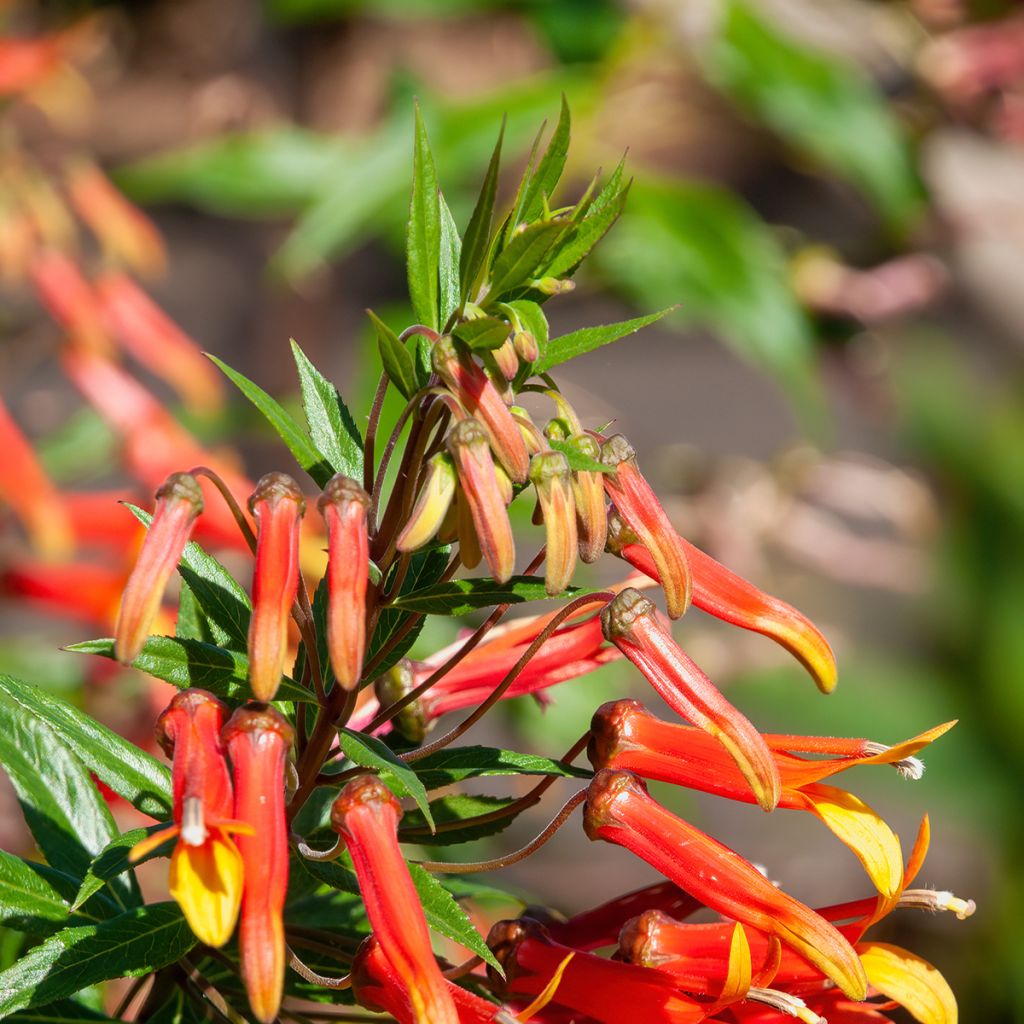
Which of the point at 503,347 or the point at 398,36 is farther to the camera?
the point at 398,36

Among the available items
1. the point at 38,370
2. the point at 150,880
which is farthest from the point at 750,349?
the point at 38,370

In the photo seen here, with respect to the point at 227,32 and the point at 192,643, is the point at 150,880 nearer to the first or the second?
the point at 192,643

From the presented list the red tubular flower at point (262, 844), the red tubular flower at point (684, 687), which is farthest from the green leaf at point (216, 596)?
the red tubular flower at point (684, 687)

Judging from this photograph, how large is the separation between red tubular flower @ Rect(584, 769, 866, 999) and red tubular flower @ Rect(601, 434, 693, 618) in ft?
0.37

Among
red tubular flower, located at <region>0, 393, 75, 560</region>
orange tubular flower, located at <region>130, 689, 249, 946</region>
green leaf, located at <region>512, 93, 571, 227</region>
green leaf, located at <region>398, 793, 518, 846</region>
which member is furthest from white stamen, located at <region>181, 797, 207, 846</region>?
red tubular flower, located at <region>0, 393, 75, 560</region>

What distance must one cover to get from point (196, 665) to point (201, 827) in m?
0.13

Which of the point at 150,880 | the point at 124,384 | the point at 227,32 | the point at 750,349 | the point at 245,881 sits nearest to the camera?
the point at 245,881

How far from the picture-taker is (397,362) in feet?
2.24

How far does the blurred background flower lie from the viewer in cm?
195

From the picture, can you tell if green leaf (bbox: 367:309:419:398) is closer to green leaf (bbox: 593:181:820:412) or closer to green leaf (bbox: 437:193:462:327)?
green leaf (bbox: 437:193:462:327)

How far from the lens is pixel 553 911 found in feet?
2.69

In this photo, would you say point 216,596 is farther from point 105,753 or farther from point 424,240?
point 424,240

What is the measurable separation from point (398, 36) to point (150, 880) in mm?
1818

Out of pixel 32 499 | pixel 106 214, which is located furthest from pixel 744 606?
pixel 106 214
